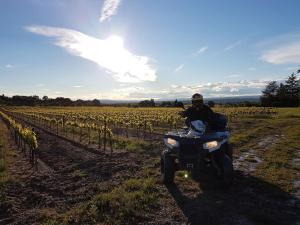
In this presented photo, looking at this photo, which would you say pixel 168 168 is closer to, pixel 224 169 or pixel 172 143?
pixel 172 143

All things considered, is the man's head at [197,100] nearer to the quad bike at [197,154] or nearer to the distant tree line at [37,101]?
the quad bike at [197,154]

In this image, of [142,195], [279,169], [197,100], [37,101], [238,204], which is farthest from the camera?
[37,101]

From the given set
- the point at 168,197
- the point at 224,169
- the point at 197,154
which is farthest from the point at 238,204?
the point at 168,197

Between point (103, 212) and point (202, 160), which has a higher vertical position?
point (202, 160)

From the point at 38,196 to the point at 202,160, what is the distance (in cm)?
393

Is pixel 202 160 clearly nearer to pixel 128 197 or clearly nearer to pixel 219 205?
pixel 219 205

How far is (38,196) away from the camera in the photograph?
320 inches

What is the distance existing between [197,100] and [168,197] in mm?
2402

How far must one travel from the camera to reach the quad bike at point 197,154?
746 centimetres

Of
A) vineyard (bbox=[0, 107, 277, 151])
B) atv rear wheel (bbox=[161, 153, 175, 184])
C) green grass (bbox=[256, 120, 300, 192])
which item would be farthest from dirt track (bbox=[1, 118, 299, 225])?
vineyard (bbox=[0, 107, 277, 151])

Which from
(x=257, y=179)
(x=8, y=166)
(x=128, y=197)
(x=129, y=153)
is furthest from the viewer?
(x=129, y=153)

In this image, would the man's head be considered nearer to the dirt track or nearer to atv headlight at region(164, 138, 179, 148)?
atv headlight at region(164, 138, 179, 148)

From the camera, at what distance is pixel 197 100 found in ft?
27.3

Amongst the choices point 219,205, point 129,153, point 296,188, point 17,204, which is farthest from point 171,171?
point 129,153
